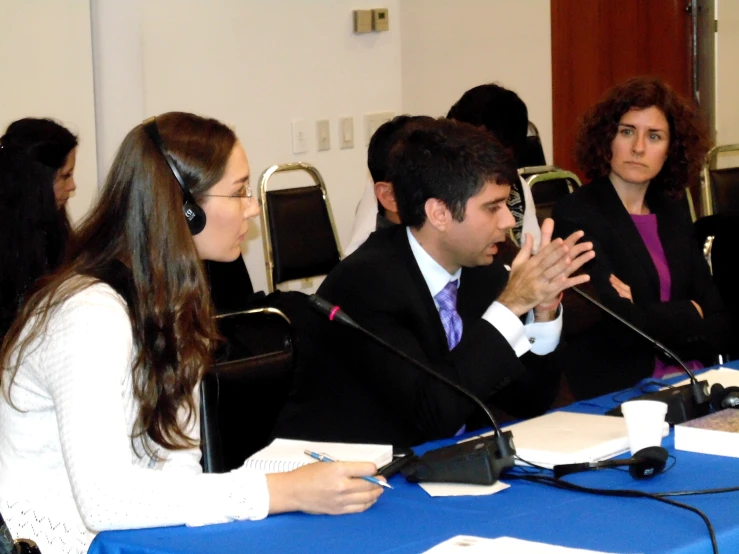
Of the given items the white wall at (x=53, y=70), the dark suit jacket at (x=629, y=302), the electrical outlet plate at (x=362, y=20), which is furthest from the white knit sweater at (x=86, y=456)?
the electrical outlet plate at (x=362, y=20)

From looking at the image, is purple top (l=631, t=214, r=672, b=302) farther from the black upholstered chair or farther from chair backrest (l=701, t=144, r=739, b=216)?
the black upholstered chair

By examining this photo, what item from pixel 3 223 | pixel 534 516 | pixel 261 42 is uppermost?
pixel 261 42

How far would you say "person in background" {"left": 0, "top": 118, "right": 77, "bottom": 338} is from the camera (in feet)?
10.2

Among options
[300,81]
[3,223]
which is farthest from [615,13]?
[3,223]

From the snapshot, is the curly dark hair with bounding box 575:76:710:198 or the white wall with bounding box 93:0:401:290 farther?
the white wall with bounding box 93:0:401:290

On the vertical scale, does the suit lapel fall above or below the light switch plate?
below

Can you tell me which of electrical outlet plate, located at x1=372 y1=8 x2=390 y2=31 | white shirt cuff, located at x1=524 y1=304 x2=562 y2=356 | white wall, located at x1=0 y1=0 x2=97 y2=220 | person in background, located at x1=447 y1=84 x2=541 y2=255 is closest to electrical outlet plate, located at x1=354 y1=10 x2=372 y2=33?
electrical outlet plate, located at x1=372 y1=8 x2=390 y2=31

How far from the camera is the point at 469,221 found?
7.84ft

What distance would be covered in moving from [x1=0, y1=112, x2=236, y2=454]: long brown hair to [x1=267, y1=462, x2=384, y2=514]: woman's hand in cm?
25

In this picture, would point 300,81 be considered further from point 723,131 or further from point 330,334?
point 723,131

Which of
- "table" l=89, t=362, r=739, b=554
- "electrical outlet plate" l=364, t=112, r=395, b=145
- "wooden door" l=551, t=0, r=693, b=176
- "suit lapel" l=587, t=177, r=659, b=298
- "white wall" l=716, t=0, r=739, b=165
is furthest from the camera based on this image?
"white wall" l=716, t=0, r=739, b=165

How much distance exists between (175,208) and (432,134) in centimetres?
86

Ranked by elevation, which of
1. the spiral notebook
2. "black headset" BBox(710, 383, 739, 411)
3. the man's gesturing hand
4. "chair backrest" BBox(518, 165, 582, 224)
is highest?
"chair backrest" BBox(518, 165, 582, 224)

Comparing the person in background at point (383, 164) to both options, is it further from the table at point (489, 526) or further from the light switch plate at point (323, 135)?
the table at point (489, 526)
